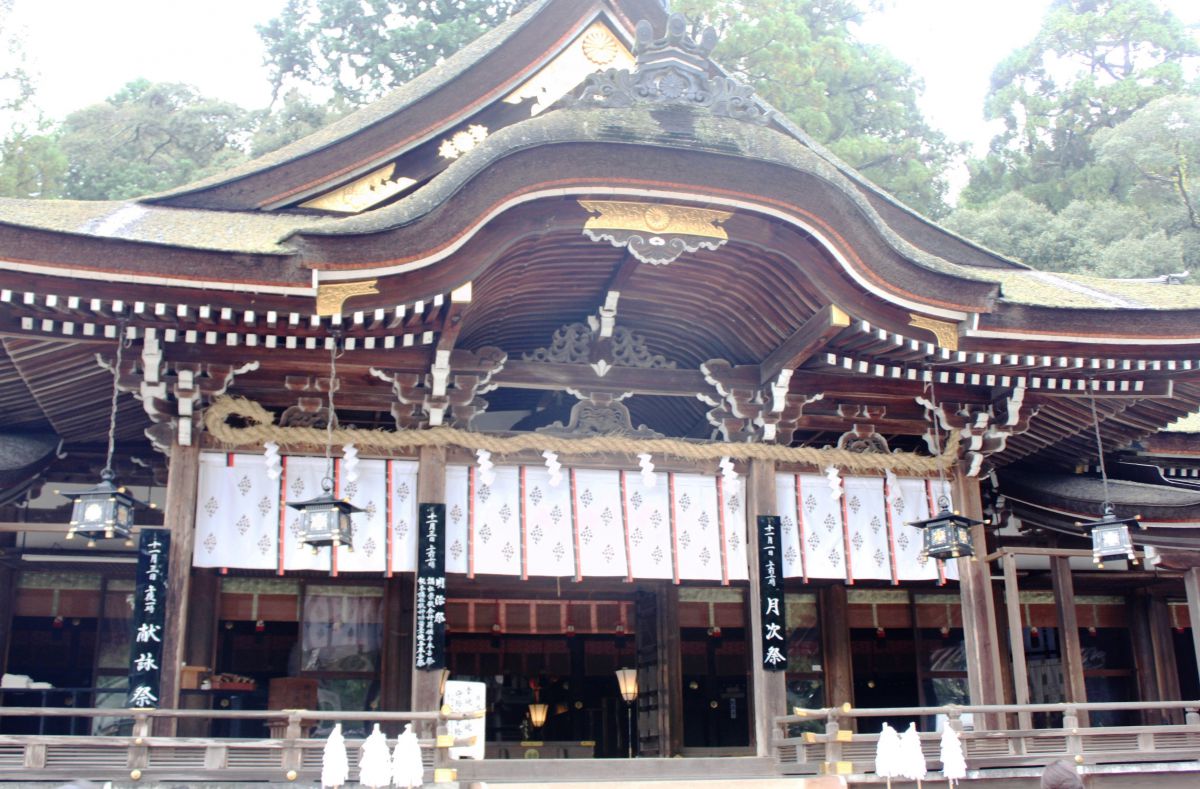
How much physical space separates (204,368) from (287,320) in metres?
1.04

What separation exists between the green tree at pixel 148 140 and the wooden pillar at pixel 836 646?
23134 millimetres

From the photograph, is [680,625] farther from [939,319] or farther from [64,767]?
[64,767]

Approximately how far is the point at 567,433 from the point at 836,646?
→ 14.6 ft

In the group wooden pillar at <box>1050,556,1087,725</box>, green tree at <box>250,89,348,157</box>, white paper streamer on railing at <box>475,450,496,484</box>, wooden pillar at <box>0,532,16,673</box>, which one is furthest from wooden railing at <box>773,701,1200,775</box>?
green tree at <box>250,89,348,157</box>

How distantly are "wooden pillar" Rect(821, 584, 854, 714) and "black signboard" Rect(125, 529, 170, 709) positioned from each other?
7.21m

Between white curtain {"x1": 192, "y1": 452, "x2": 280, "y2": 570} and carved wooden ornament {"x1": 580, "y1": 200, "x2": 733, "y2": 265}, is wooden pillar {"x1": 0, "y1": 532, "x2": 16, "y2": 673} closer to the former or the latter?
white curtain {"x1": 192, "y1": 452, "x2": 280, "y2": 570}

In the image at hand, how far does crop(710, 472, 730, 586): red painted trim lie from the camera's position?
10294 millimetres

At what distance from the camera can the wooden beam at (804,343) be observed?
934 cm

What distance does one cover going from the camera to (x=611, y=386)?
34.2ft

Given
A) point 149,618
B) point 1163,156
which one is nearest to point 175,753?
point 149,618

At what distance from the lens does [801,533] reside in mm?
10539

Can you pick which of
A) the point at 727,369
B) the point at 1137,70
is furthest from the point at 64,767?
the point at 1137,70

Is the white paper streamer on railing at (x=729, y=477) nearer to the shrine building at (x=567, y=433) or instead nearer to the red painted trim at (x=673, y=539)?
the shrine building at (x=567, y=433)

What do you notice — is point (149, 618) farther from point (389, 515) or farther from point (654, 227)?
point (654, 227)
